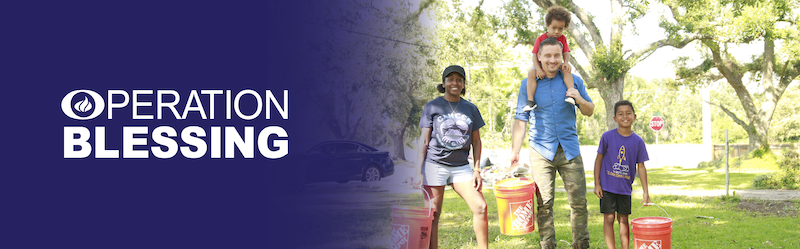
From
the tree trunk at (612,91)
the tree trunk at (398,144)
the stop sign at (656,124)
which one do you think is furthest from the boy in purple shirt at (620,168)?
the stop sign at (656,124)

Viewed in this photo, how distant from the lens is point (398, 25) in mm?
22094

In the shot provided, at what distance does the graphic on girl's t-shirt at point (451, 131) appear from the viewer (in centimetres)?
488

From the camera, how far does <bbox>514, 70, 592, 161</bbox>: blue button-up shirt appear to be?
5.38 meters

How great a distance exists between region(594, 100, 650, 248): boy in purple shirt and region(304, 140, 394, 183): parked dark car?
38.5 feet

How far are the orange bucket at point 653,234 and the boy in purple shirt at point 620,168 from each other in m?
0.44

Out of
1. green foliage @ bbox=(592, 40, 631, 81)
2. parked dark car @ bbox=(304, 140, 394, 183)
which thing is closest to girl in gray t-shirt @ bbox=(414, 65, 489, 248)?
parked dark car @ bbox=(304, 140, 394, 183)

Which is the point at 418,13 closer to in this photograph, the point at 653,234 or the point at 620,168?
the point at 620,168

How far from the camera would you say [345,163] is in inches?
658

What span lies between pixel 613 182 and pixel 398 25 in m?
17.6

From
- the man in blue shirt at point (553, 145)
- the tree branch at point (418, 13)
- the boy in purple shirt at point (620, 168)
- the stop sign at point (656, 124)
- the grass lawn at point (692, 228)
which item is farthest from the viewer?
the stop sign at point (656, 124)

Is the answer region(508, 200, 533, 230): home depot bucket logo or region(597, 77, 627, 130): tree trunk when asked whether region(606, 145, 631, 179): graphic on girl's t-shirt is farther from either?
region(597, 77, 627, 130): tree trunk

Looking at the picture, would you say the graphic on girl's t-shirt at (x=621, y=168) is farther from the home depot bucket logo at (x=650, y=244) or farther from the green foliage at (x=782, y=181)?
the green foliage at (x=782, y=181)

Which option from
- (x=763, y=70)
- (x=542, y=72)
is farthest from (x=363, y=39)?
(x=542, y=72)

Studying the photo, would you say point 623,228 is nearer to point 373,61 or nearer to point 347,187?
point 347,187
